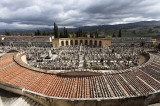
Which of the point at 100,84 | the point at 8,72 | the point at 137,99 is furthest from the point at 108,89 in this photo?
the point at 8,72

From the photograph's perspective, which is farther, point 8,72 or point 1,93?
point 8,72

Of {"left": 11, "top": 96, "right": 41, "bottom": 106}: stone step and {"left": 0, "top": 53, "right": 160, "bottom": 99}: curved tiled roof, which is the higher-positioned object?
{"left": 0, "top": 53, "right": 160, "bottom": 99}: curved tiled roof

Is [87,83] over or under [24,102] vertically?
over

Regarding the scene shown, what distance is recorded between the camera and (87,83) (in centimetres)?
860

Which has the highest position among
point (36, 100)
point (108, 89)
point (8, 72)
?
point (8, 72)

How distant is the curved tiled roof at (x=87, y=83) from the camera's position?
7.66m

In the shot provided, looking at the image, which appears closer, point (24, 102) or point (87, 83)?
point (24, 102)

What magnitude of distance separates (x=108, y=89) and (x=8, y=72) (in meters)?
9.33

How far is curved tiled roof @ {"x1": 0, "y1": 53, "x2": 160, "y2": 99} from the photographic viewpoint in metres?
7.66

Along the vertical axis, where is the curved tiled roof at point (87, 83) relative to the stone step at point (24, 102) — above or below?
above

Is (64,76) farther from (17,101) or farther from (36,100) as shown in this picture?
(17,101)

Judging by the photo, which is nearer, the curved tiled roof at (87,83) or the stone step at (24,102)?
the stone step at (24,102)

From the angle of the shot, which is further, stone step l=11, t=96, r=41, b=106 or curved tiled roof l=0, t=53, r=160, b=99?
curved tiled roof l=0, t=53, r=160, b=99

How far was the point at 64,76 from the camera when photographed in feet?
32.1
